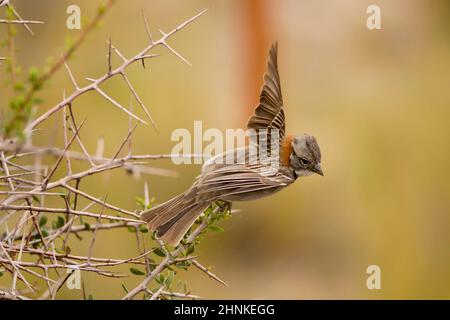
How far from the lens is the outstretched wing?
361cm

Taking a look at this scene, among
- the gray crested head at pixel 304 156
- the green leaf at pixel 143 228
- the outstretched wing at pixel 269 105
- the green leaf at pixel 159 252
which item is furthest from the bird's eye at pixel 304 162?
the green leaf at pixel 159 252

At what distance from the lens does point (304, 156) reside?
3.96 m

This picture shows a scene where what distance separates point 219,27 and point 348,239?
10.8ft

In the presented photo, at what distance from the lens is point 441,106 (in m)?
9.61

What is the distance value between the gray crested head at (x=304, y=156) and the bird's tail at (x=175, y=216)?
0.63m

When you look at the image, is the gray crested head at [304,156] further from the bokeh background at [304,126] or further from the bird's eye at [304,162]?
the bokeh background at [304,126]

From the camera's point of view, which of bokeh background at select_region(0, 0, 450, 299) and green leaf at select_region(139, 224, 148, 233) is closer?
green leaf at select_region(139, 224, 148, 233)

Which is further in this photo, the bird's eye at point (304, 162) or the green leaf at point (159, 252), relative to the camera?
the bird's eye at point (304, 162)

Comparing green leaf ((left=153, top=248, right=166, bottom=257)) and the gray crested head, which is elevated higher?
the gray crested head

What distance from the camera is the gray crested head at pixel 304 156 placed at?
156 inches

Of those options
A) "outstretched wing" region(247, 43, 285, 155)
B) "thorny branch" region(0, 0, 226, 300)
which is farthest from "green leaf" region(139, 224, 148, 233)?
"outstretched wing" region(247, 43, 285, 155)

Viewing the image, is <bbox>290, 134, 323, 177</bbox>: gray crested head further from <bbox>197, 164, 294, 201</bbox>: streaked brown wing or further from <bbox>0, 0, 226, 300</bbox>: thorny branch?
<bbox>0, 0, 226, 300</bbox>: thorny branch

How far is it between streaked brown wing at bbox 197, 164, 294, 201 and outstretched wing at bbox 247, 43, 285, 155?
21 cm

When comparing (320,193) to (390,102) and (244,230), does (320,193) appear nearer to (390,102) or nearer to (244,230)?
(244,230)
